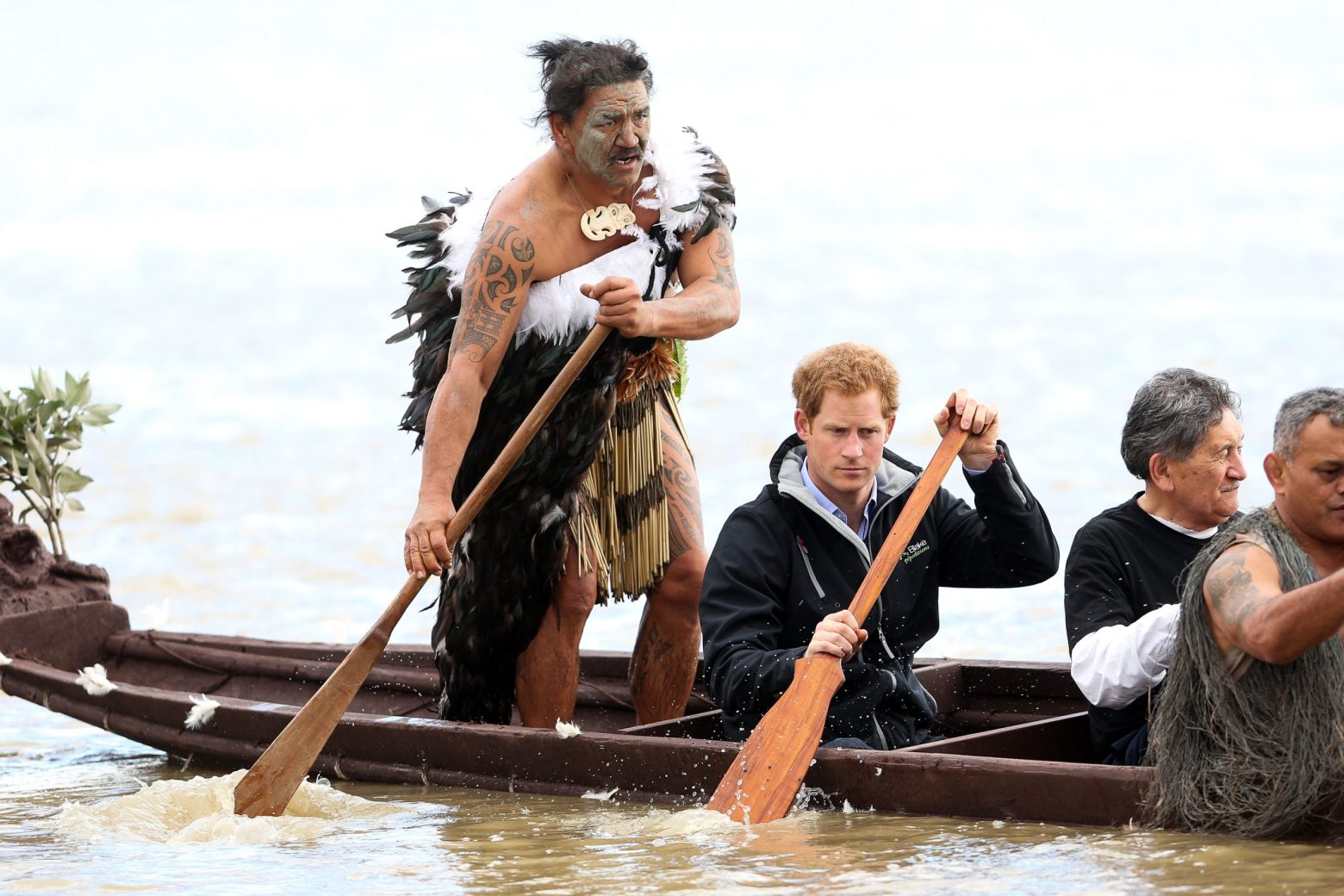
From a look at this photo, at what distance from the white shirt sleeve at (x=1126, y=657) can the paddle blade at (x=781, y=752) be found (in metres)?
0.54

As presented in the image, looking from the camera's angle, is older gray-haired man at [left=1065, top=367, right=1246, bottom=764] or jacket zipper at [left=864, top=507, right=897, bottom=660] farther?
jacket zipper at [left=864, top=507, right=897, bottom=660]

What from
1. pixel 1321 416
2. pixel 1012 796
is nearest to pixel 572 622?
pixel 1012 796

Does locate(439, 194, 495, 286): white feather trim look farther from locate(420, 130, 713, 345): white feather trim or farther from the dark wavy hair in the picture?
the dark wavy hair

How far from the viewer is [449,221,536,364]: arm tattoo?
4582 mm

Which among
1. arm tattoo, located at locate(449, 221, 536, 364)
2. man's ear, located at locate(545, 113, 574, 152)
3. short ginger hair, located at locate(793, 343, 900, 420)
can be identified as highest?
man's ear, located at locate(545, 113, 574, 152)

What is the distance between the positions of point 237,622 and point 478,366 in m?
6.27

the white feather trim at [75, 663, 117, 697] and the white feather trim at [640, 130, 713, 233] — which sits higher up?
the white feather trim at [640, 130, 713, 233]

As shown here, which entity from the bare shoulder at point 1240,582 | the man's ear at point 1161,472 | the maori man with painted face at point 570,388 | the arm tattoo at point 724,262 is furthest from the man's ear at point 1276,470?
the arm tattoo at point 724,262

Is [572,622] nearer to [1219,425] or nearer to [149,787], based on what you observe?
[149,787]

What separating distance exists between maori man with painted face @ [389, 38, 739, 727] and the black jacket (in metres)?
0.53

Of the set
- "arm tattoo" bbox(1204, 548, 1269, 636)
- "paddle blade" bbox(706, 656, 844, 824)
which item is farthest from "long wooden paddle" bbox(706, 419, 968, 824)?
"arm tattoo" bbox(1204, 548, 1269, 636)

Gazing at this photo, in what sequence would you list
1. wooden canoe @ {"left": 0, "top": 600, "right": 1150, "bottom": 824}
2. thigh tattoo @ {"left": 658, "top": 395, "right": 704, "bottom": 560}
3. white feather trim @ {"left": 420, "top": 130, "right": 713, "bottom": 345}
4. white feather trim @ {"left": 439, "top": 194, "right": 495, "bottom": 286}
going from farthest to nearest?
thigh tattoo @ {"left": 658, "top": 395, "right": 704, "bottom": 560} → white feather trim @ {"left": 439, "top": 194, "right": 495, "bottom": 286} → white feather trim @ {"left": 420, "top": 130, "right": 713, "bottom": 345} → wooden canoe @ {"left": 0, "top": 600, "right": 1150, "bottom": 824}

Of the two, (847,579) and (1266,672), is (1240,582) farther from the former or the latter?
(847,579)

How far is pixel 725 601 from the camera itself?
439 centimetres
